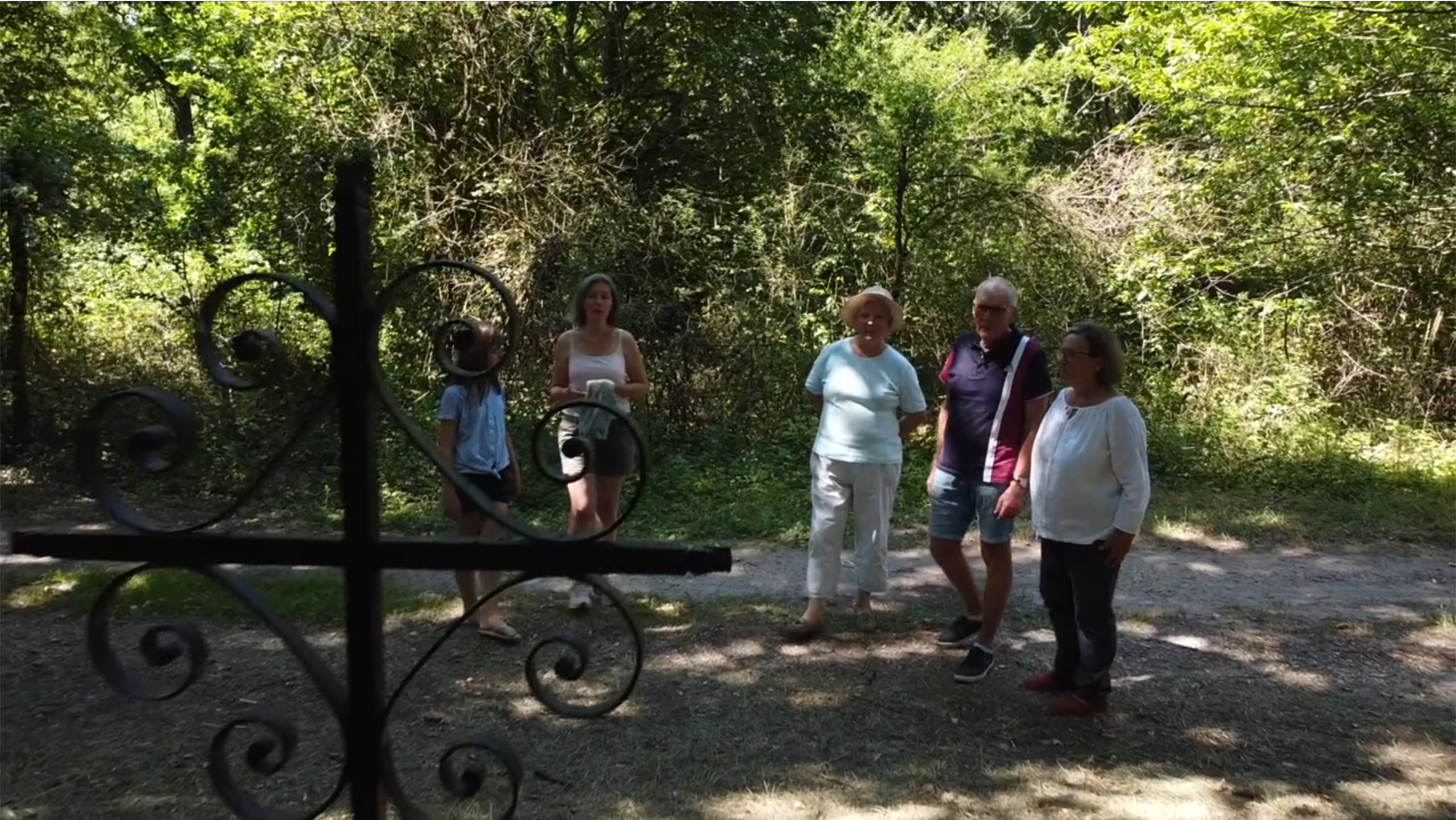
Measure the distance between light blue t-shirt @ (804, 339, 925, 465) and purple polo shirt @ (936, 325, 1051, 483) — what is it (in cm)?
23

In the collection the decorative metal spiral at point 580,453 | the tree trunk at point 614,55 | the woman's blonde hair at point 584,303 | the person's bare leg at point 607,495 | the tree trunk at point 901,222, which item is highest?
the tree trunk at point 614,55

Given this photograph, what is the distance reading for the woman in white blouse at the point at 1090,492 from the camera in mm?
3795

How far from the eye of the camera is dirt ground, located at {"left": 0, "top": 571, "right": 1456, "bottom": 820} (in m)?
3.40

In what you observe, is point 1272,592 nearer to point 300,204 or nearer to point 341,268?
point 341,268

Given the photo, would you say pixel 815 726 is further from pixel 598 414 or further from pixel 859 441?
pixel 598 414

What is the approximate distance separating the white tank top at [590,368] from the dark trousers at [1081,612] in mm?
2057

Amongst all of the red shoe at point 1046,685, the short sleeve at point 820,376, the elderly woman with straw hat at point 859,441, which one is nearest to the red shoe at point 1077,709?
the red shoe at point 1046,685

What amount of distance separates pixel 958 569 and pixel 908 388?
845 millimetres

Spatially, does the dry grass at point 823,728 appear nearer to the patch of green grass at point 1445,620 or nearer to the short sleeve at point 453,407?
the patch of green grass at point 1445,620

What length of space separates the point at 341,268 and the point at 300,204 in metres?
9.06

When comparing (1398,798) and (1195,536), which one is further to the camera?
(1195,536)

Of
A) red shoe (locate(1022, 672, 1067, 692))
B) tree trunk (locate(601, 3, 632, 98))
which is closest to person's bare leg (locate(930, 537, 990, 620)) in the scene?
red shoe (locate(1022, 672, 1067, 692))

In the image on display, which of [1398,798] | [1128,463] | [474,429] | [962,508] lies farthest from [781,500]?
[1398,798]

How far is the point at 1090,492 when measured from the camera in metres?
3.86
